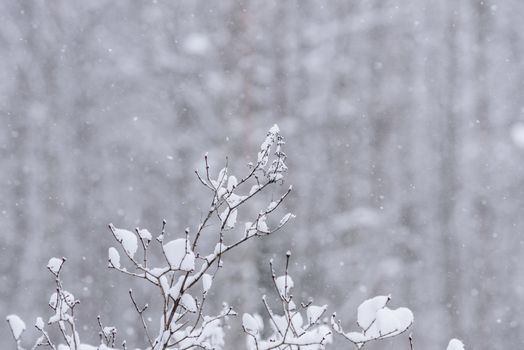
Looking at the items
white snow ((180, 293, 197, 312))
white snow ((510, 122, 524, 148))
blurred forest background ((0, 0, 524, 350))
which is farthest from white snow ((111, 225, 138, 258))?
white snow ((510, 122, 524, 148))

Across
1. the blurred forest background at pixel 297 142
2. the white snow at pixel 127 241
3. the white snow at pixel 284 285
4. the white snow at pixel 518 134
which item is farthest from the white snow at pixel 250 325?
the white snow at pixel 518 134

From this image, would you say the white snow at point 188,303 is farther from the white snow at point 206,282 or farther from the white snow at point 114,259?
the white snow at point 114,259

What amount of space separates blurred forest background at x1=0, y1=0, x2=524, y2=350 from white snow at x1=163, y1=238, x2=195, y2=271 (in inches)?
189

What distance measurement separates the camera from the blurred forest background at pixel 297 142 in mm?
6535

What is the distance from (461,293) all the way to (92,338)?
4.00 m

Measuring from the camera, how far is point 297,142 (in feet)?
22.6

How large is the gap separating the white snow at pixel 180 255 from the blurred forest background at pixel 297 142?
189 inches

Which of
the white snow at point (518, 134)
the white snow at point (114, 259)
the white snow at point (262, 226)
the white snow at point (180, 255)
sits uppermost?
the white snow at point (518, 134)

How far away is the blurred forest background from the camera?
654 cm

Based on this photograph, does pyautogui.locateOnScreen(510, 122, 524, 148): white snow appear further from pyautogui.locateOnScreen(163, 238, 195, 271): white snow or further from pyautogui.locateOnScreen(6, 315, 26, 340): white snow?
pyautogui.locateOnScreen(6, 315, 26, 340): white snow

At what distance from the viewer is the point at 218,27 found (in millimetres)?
7582

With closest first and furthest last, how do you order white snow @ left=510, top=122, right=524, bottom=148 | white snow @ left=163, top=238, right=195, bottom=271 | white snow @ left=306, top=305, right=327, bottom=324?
white snow @ left=163, top=238, right=195, bottom=271 → white snow @ left=306, top=305, right=327, bottom=324 → white snow @ left=510, top=122, right=524, bottom=148

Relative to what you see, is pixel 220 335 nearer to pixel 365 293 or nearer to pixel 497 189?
pixel 365 293

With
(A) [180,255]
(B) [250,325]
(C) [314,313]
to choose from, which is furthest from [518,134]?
(A) [180,255]
